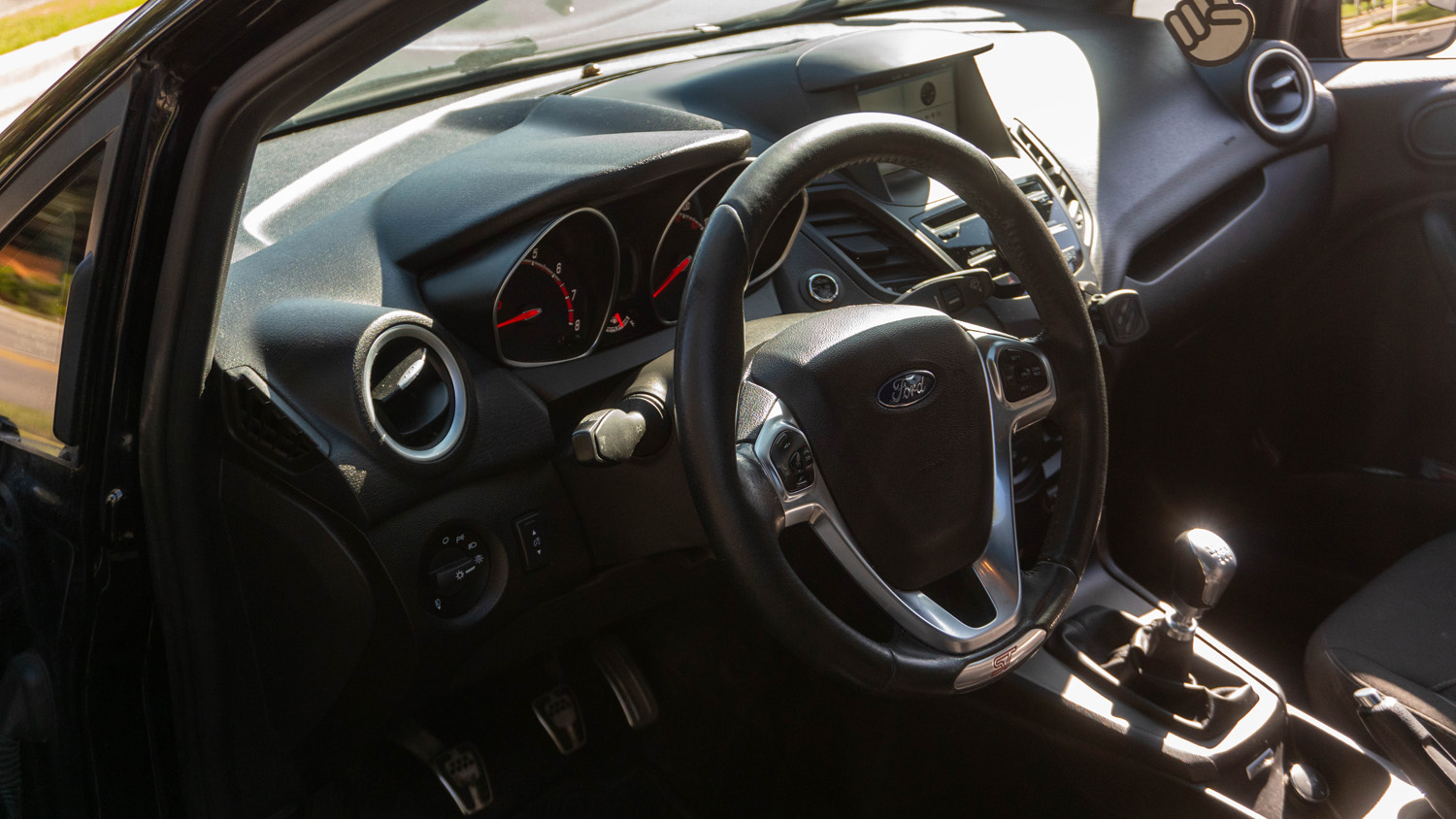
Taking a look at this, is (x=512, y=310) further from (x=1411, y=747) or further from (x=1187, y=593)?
(x=1411, y=747)

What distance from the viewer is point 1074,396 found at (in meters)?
1.44

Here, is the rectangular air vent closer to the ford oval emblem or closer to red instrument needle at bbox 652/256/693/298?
red instrument needle at bbox 652/256/693/298

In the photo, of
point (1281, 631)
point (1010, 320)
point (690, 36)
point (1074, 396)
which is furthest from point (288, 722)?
point (1281, 631)

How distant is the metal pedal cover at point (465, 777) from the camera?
6.23ft

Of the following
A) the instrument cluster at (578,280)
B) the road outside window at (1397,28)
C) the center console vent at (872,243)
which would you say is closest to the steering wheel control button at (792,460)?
the instrument cluster at (578,280)

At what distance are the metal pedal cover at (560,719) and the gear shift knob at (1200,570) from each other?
1076mm

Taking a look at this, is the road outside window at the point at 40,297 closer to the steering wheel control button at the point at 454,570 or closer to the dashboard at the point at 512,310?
the dashboard at the point at 512,310

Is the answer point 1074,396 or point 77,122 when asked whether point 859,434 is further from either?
point 77,122

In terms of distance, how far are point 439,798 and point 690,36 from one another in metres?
1.67

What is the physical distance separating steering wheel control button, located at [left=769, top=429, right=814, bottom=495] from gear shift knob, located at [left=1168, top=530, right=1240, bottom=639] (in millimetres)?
744

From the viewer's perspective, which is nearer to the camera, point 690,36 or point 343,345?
point 343,345

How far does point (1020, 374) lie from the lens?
1.42 m

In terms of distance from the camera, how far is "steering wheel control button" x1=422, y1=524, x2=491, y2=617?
4.84 ft

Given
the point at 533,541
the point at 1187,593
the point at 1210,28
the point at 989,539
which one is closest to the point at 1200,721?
the point at 1187,593
